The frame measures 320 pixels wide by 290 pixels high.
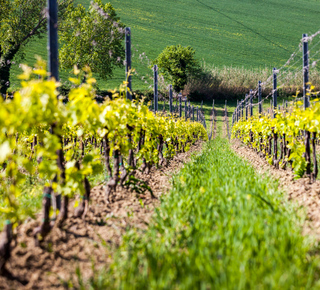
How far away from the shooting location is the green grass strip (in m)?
1.89

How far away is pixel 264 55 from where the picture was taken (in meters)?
50.5

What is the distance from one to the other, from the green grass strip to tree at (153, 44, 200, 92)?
135 feet

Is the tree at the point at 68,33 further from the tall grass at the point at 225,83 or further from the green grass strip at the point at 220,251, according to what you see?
the green grass strip at the point at 220,251

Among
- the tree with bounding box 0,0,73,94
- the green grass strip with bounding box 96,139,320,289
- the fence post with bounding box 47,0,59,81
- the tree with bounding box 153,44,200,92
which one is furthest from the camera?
the tree with bounding box 153,44,200,92

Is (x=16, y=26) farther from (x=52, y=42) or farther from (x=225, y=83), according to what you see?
(x=225, y=83)

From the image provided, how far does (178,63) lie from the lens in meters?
43.9

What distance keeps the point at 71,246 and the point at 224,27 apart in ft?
193

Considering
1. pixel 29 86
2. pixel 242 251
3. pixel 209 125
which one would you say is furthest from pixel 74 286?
pixel 209 125

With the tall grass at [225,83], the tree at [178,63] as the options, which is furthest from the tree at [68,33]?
the tall grass at [225,83]

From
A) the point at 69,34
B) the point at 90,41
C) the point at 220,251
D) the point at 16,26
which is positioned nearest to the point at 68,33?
the point at 90,41

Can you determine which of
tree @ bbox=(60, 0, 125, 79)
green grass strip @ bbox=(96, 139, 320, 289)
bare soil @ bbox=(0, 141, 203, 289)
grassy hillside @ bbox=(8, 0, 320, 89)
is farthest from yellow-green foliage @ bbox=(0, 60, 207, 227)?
grassy hillside @ bbox=(8, 0, 320, 89)

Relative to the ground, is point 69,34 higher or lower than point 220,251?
higher

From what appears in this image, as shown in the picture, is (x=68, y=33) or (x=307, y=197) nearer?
(x=307, y=197)

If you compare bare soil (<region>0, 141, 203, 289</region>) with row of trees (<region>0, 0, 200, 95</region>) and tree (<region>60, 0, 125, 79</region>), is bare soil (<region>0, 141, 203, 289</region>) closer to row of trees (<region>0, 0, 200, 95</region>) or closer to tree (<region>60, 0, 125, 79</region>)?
row of trees (<region>0, 0, 200, 95</region>)
